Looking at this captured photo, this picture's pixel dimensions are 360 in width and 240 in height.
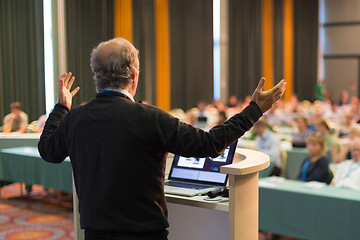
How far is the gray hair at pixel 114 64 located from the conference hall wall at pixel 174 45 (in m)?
0.99

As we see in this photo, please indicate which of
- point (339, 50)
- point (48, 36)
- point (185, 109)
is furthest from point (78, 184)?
point (339, 50)

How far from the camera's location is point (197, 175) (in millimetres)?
2309

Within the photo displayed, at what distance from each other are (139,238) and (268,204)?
9.25ft

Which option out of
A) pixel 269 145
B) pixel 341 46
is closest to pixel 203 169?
pixel 269 145

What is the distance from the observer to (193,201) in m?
2.03

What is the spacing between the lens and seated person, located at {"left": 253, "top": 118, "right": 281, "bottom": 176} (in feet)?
20.2

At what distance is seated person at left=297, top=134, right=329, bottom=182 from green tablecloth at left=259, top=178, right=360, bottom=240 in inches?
26.3

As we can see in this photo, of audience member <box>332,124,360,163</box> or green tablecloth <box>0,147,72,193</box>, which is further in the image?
audience member <box>332,124,360,163</box>

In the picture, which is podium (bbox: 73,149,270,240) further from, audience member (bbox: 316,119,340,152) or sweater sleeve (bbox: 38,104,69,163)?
audience member (bbox: 316,119,340,152)

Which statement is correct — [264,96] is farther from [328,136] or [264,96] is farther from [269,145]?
[328,136]

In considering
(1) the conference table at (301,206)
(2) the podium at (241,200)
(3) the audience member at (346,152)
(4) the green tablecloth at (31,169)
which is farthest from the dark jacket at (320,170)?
(2) the podium at (241,200)

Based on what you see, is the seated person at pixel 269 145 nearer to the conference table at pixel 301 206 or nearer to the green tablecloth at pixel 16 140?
the conference table at pixel 301 206

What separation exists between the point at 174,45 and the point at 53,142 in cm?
1187

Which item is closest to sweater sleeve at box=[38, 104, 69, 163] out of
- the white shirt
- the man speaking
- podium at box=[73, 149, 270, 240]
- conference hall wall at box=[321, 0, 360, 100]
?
the man speaking
